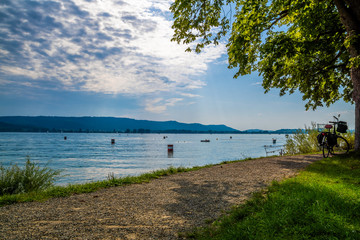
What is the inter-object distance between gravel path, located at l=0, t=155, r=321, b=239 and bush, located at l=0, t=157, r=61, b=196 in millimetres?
2819

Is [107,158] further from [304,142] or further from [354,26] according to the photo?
[354,26]

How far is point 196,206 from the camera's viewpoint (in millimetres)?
5410

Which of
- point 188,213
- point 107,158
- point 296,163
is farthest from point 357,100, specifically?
point 107,158

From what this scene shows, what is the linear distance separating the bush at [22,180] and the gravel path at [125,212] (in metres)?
2.82

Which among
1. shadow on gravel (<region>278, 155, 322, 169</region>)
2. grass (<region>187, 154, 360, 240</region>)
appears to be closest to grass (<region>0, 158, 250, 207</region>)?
grass (<region>187, 154, 360, 240</region>)

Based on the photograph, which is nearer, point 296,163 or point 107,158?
point 296,163

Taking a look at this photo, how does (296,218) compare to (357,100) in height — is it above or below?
below

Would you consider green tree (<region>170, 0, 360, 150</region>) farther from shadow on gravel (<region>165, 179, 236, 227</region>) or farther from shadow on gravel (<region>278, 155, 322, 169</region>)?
shadow on gravel (<region>165, 179, 236, 227</region>)

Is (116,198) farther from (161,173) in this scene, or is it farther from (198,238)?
(161,173)

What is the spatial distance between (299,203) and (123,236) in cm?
332


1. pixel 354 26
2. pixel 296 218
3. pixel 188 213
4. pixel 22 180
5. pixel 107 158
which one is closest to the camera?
pixel 296 218

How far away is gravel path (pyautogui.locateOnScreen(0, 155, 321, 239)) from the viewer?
3.98 meters

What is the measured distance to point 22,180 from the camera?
8.34 metres

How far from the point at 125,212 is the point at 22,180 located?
5636mm
